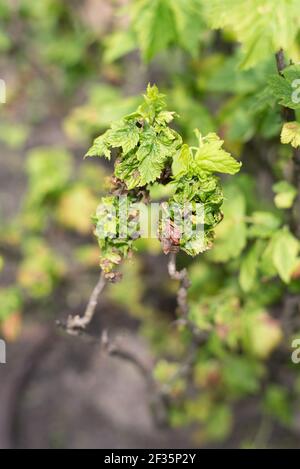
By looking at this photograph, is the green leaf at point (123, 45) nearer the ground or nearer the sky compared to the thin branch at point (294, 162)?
nearer the sky

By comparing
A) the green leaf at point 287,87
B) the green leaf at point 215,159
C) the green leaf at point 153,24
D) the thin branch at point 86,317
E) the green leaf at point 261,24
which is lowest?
the thin branch at point 86,317

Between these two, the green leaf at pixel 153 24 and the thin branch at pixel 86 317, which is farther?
the green leaf at pixel 153 24

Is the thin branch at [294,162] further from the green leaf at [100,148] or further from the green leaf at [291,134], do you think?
the green leaf at [100,148]

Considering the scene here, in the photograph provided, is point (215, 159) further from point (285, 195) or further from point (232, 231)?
point (232, 231)

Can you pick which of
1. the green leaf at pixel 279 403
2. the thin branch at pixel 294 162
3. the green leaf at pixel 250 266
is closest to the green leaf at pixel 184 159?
the thin branch at pixel 294 162

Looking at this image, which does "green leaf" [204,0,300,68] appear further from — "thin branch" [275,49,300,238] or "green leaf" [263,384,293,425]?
"green leaf" [263,384,293,425]

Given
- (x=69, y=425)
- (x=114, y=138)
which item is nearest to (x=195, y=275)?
(x=69, y=425)
